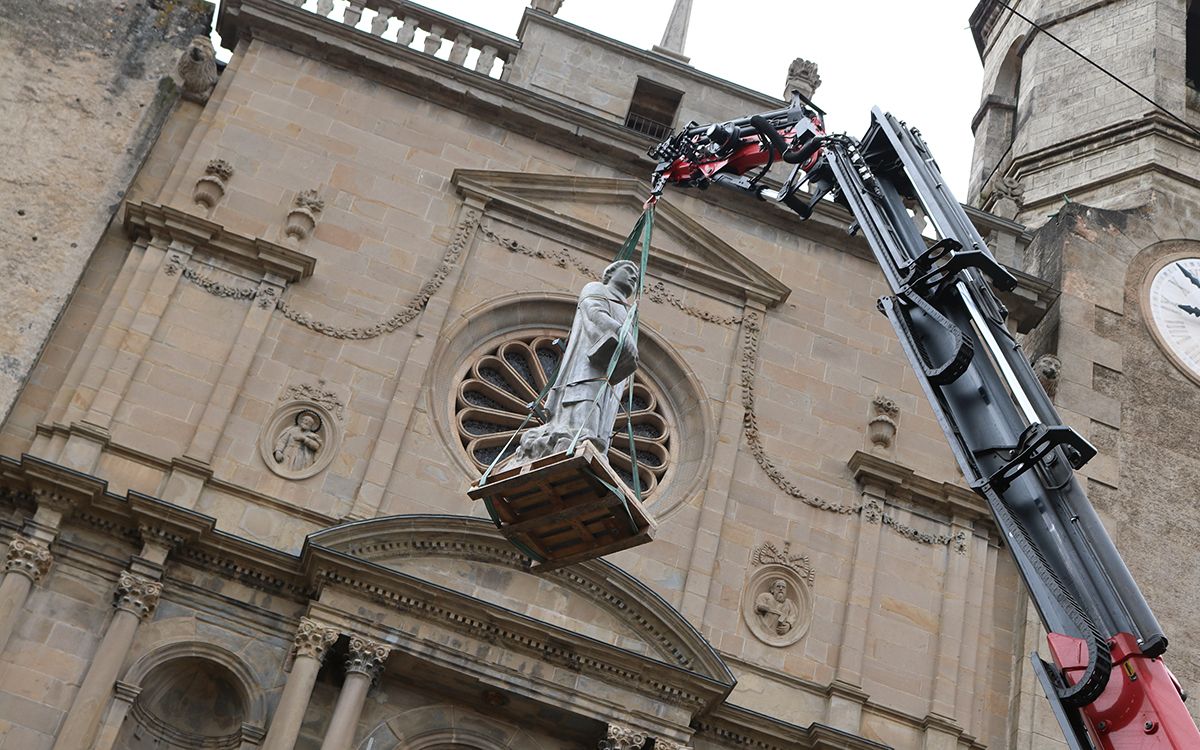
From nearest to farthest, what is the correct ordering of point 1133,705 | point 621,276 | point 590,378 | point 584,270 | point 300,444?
point 1133,705
point 590,378
point 621,276
point 300,444
point 584,270

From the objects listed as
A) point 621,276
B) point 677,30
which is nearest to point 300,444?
point 621,276

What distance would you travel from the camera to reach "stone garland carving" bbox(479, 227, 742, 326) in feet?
55.0

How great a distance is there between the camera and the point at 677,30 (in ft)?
69.2

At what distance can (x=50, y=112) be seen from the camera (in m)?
16.3

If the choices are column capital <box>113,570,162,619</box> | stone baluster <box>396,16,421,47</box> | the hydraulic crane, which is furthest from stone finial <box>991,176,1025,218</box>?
column capital <box>113,570,162,619</box>

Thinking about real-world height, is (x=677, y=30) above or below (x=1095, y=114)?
below

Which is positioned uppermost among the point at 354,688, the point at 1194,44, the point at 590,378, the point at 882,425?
the point at 1194,44

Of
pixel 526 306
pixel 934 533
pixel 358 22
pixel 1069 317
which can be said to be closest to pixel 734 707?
pixel 934 533

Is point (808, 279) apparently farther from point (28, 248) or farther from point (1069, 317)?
point (28, 248)

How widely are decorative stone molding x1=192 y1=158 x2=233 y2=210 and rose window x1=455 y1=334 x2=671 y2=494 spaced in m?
3.03

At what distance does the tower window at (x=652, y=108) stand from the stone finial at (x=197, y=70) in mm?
4898

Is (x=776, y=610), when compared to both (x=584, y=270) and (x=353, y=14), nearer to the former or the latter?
(x=584, y=270)

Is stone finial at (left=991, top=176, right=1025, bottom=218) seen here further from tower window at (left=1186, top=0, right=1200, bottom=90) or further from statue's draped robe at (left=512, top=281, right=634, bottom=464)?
statue's draped robe at (left=512, top=281, right=634, bottom=464)

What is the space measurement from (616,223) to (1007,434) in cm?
926
